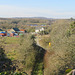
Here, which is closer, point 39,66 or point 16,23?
point 39,66

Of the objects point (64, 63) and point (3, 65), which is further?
point (3, 65)

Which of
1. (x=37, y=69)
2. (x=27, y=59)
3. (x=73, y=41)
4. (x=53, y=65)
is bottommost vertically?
(x=37, y=69)

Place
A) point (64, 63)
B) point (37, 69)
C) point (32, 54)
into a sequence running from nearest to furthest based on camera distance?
point (64, 63)
point (37, 69)
point (32, 54)

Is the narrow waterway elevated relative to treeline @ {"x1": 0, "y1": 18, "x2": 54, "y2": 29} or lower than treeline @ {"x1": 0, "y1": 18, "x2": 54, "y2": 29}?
lower

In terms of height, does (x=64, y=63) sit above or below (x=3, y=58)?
above

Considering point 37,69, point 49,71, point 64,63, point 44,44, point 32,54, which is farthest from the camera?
point 44,44

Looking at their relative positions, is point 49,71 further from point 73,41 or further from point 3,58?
point 3,58

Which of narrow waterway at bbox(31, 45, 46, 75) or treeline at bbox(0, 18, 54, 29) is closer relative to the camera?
narrow waterway at bbox(31, 45, 46, 75)

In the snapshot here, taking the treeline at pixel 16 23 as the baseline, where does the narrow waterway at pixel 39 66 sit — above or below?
below

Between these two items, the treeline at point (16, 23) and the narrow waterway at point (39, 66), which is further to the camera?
the treeline at point (16, 23)

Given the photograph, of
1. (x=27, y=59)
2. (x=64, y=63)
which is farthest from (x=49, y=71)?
(x=27, y=59)

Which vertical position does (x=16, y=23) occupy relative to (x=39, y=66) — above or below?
above
